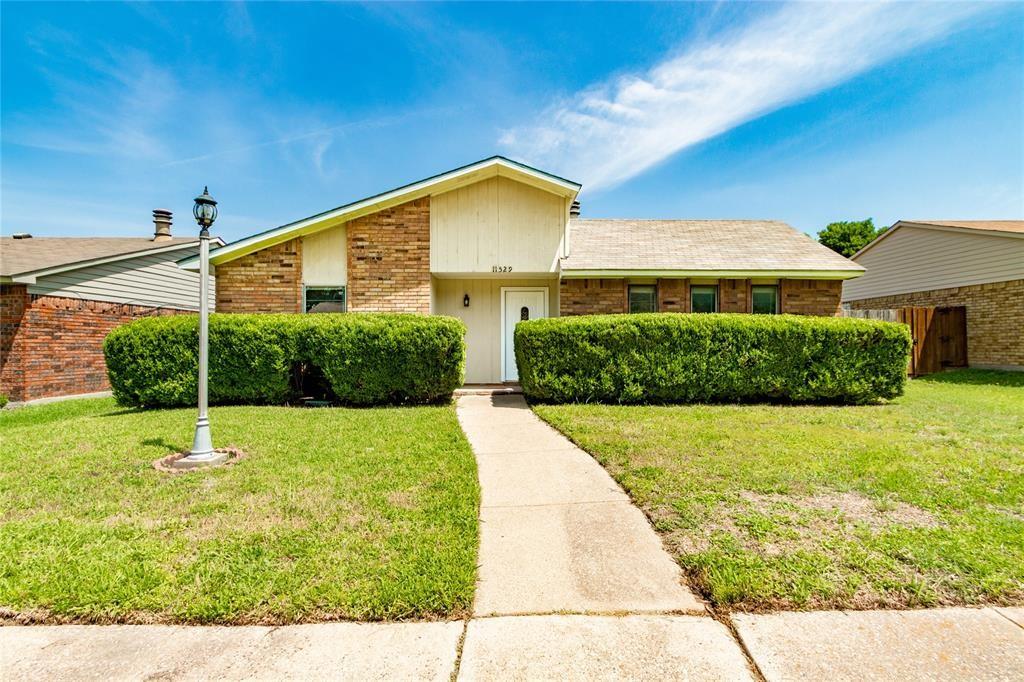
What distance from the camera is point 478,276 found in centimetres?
1088

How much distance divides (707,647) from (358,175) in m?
13.5

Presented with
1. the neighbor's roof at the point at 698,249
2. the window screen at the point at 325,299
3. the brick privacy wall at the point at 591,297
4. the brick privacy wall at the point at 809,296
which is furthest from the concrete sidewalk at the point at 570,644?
the brick privacy wall at the point at 809,296

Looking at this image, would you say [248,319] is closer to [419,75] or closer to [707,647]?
[419,75]

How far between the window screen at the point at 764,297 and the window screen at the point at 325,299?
1028 centimetres

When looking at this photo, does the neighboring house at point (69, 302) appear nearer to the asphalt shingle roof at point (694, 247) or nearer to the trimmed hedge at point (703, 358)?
the trimmed hedge at point (703, 358)

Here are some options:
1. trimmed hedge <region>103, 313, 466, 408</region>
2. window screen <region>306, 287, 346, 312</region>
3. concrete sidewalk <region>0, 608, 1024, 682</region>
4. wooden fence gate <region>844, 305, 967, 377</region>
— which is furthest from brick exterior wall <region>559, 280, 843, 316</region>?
concrete sidewalk <region>0, 608, 1024, 682</region>

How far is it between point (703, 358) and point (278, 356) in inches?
314

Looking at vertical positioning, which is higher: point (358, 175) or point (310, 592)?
point (358, 175)

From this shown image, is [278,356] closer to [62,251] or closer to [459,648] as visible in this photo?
[459,648]

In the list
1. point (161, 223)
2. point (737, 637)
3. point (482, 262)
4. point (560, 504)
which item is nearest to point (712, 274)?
point (482, 262)

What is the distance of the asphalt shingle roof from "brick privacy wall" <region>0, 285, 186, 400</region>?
12258 mm

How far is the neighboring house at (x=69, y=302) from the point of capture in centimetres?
950

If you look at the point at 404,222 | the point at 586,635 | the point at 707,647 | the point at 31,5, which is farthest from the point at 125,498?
the point at 31,5

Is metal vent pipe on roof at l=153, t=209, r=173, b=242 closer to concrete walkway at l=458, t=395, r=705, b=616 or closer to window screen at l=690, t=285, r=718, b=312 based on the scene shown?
concrete walkway at l=458, t=395, r=705, b=616
